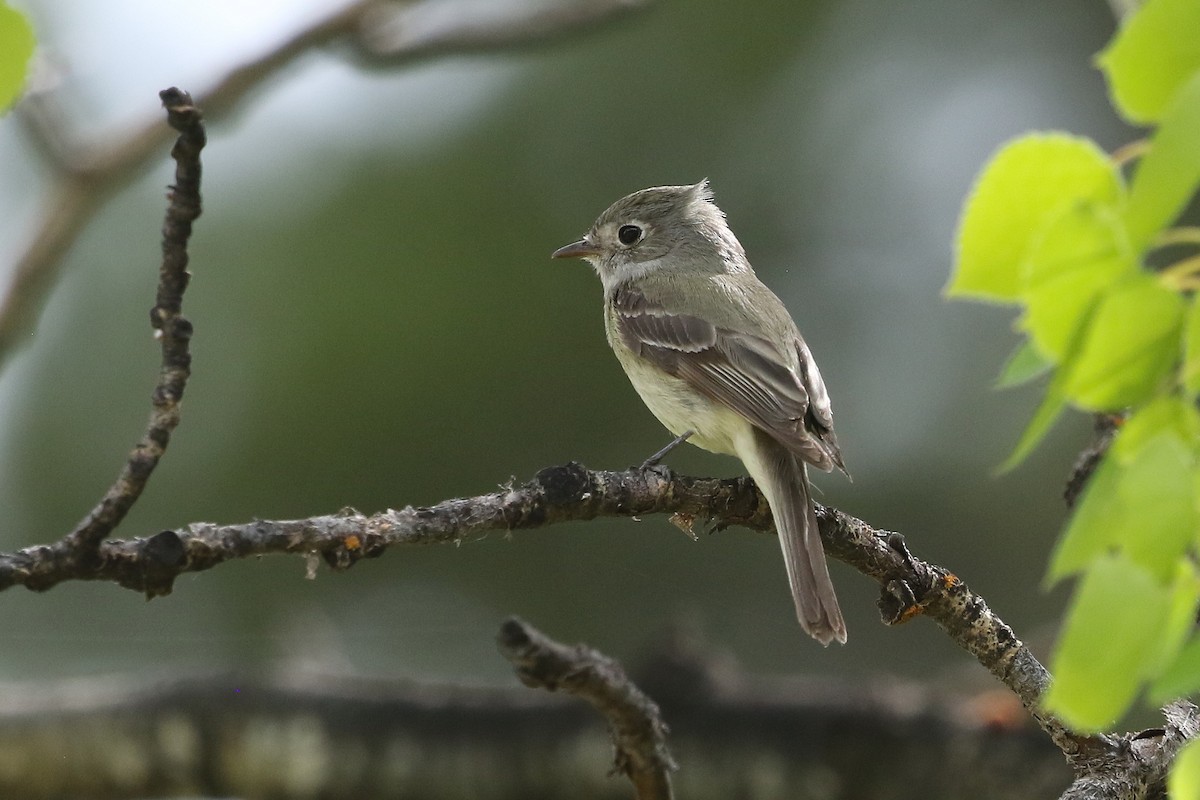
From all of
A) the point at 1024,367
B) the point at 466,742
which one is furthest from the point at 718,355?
the point at 1024,367

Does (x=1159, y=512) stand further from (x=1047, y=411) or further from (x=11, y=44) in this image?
(x=11, y=44)

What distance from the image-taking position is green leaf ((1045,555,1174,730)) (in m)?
1.23

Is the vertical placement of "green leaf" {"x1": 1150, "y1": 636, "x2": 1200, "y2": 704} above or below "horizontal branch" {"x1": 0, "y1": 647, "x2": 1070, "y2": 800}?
above

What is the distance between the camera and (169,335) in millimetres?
2119

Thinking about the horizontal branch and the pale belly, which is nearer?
the horizontal branch

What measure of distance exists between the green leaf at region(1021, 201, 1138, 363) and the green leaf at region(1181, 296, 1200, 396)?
8cm

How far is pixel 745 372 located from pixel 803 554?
115 cm

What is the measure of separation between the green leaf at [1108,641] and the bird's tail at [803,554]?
2341mm

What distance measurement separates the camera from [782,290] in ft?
29.6

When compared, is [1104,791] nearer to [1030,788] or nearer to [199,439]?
[1030,788]

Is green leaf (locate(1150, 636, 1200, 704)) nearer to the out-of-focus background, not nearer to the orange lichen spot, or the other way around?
the orange lichen spot

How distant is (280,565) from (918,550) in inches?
148

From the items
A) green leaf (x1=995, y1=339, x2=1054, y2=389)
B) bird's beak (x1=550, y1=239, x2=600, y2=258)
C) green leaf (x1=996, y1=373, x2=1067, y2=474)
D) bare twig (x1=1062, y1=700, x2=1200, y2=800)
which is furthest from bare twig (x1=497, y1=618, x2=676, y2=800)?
bird's beak (x1=550, y1=239, x2=600, y2=258)

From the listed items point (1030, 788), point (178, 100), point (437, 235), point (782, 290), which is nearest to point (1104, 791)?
point (1030, 788)
